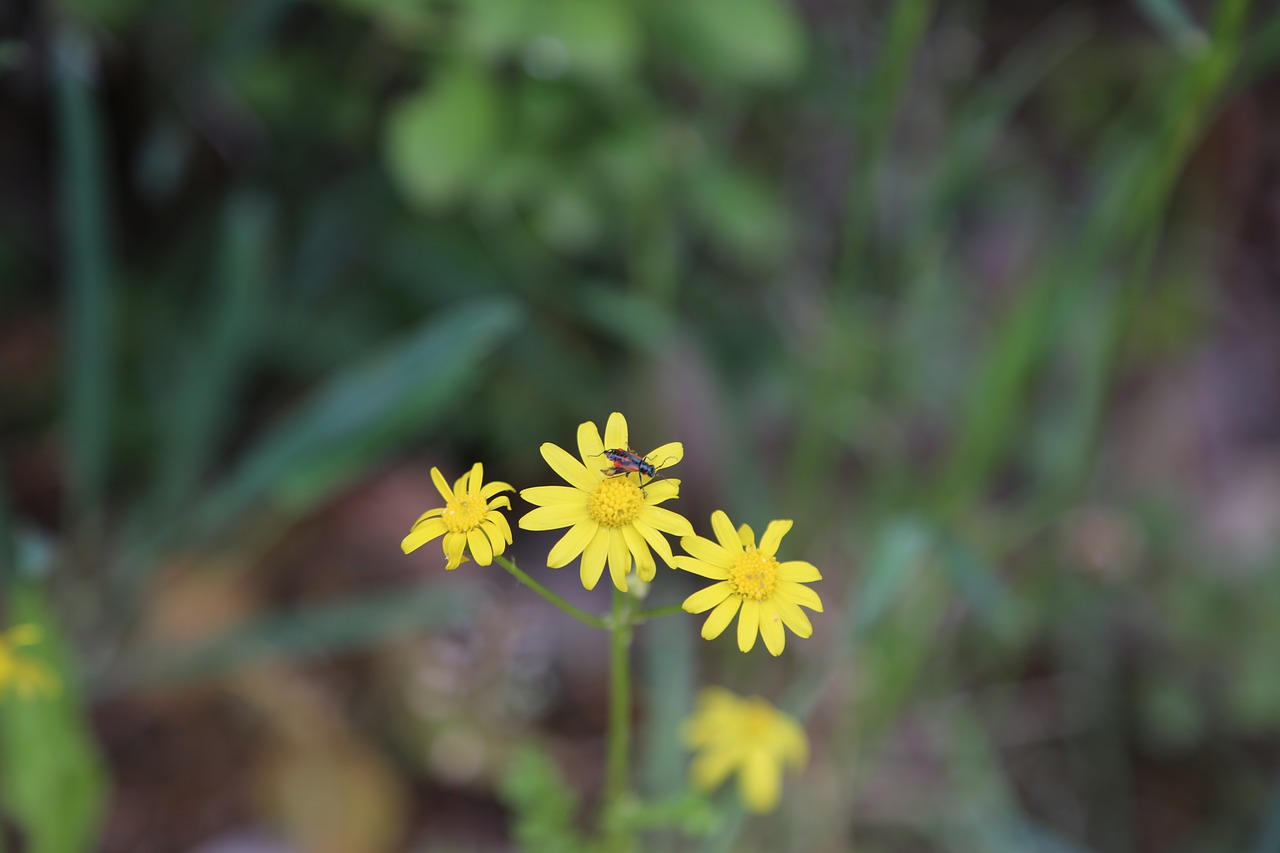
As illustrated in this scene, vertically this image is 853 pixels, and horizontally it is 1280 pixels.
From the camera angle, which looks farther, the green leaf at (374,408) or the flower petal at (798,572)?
the green leaf at (374,408)

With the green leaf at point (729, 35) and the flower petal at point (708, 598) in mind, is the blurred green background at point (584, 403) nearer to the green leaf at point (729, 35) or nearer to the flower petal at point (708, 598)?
the green leaf at point (729, 35)

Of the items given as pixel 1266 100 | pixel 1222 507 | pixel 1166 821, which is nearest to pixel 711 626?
pixel 1166 821

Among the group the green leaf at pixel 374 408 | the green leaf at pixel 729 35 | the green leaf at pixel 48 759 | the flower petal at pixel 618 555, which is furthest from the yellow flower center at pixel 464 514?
the green leaf at pixel 729 35

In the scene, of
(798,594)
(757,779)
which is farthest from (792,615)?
(757,779)

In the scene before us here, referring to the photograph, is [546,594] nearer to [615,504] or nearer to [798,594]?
[615,504]

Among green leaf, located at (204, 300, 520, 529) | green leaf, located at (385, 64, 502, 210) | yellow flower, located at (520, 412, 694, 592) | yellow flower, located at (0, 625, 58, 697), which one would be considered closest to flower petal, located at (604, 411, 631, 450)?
yellow flower, located at (520, 412, 694, 592)

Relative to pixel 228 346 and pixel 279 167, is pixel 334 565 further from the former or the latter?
pixel 279 167

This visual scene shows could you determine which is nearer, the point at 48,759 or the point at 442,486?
the point at 442,486
